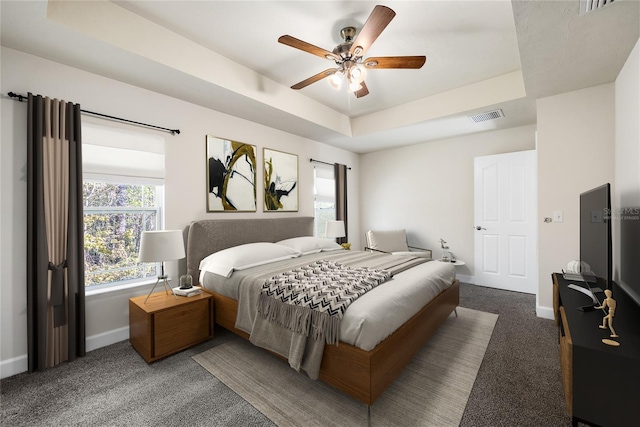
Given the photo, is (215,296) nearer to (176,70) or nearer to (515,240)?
(176,70)

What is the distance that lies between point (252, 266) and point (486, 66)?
3.30 metres

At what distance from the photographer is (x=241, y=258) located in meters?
2.68

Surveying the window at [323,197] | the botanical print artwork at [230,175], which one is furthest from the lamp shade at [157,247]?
the window at [323,197]

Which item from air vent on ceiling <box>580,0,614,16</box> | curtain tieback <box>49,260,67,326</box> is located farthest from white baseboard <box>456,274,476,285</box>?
curtain tieback <box>49,260,67,326</box>

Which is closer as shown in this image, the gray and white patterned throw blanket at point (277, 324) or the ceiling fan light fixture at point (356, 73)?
the gray and white patterned throw blanket at point (277, 324)

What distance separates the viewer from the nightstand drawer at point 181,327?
2.21 m

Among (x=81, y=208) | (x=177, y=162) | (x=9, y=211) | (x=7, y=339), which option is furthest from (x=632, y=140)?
(x=7, y=339)

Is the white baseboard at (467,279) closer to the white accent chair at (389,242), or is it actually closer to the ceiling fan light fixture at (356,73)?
the white accent chair at (389,242)

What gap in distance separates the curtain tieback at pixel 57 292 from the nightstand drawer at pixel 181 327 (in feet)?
2.53

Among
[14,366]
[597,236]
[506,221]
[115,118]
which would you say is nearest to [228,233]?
[115,118]

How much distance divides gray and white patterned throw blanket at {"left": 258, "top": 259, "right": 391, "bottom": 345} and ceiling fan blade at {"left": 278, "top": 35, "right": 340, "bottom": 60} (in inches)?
72.0

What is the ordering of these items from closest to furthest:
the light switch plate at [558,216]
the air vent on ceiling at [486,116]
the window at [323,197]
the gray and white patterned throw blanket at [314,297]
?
the gray and white patterned throw blanket at [314,297] → the light switch plate at [558,216] → the air vent on ceiling at [486,116] → the window at [323,197]

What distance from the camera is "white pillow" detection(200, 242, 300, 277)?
2.62m

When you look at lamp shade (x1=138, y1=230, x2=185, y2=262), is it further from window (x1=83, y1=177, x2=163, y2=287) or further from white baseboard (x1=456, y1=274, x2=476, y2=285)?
white baseboard (x1=456, y1=274, x2=476, y2=285)
